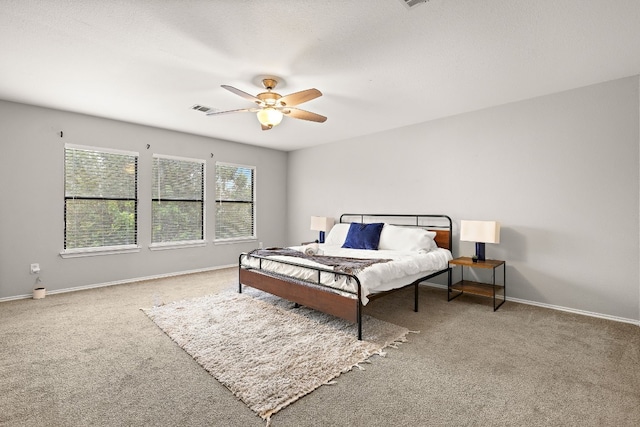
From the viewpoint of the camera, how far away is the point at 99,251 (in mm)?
4660

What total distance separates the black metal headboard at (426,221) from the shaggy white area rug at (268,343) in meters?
1.95

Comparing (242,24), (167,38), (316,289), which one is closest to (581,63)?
Result: (242,24)

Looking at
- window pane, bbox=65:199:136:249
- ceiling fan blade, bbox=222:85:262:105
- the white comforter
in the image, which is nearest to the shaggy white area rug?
the white comforter

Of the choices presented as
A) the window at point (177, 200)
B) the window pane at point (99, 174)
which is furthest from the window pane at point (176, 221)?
the window pane at point (99, 174)

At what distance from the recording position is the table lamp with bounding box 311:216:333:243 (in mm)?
5945

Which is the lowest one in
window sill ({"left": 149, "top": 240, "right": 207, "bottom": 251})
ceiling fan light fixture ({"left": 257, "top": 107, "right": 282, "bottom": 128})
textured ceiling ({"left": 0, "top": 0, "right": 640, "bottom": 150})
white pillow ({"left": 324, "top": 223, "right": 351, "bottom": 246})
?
window sill ({"left": 149, "top": 240, "right": 207, "bottom": 251})

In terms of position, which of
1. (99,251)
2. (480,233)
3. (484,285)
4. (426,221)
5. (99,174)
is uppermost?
(99,174)

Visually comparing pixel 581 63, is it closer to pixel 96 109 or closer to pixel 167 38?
pixel 167 38

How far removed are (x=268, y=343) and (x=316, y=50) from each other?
261cm

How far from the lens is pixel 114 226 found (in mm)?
4840

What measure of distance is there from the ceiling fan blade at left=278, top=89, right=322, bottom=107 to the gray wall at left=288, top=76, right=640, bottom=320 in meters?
2.58

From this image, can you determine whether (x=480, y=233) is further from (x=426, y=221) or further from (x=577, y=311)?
(x=577, y=311)

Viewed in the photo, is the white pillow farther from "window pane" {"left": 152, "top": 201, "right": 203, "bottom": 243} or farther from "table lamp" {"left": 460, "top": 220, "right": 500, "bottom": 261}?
"window pane" {"left": 152, "top": 201, "right": 203, "bottom": 243}

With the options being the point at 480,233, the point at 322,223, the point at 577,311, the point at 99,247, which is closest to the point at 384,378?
the point at 480,233
